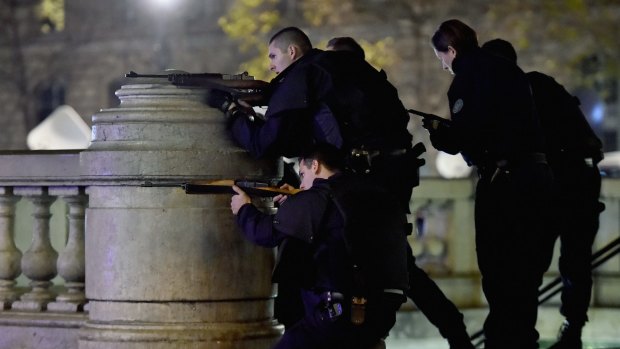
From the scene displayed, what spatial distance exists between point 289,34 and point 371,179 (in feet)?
4.88

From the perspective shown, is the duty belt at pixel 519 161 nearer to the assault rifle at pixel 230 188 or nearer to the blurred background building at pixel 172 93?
the blurred background building at pixel 172 93

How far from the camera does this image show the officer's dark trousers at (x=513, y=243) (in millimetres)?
9555

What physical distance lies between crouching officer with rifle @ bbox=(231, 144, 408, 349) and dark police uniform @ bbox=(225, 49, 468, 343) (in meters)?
0.29

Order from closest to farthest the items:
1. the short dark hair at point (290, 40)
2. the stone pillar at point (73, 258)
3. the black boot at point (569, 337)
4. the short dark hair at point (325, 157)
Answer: the short dark hair at point (325, 157) → the short dark hair at point (290, 40) → the stone pillar at point (73, 258) → the black boot at point (569, 337)

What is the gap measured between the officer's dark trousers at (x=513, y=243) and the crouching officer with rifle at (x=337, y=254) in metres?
1.90

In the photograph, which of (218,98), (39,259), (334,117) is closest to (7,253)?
(39,259)

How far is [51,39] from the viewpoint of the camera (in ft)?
193

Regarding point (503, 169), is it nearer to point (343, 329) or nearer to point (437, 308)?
point (437, 308)

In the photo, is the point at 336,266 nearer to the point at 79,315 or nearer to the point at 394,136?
the point at 394,136

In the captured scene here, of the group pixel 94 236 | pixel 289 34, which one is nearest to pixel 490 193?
pixel 289 34

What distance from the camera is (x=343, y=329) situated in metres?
7.63

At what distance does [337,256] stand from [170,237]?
1.40 meters

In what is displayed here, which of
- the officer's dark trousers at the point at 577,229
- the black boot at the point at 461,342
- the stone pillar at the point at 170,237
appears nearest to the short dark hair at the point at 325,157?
the stone pillar at the point at 170,237

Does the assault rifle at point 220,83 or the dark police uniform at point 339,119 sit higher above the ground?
the assault rifle at point 220,83
